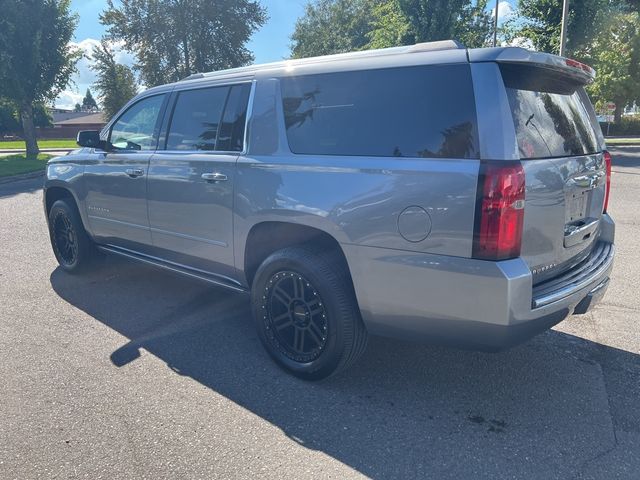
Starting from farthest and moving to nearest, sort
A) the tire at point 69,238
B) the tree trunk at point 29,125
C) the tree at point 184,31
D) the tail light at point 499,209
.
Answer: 1. the tree at point 184,31
2. the tree trunk at point 29,125
3. the tire at point 69,238
4. the tail light at point 499,209

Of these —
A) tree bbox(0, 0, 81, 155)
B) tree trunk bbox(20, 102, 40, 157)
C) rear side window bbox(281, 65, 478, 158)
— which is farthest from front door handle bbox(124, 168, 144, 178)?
tree trunk bbox(20, 102, 40, 157)

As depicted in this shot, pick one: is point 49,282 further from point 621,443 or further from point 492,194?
point 621,443

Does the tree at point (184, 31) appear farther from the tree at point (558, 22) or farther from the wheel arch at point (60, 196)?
the wheel arch at point (60, 196)

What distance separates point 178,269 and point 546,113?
2.98 meters

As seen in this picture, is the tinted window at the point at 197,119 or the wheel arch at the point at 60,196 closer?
the tinted window at the point at 197,119

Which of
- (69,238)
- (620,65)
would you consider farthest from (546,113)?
(620,65)

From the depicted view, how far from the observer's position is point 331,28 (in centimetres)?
4062

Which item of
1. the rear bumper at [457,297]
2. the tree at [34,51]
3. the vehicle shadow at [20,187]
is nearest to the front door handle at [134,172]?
the rear bumper at [457,297]

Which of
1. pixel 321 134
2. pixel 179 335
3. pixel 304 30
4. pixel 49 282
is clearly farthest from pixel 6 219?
pixel 304 30

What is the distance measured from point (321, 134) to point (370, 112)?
366mm

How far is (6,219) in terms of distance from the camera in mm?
9094

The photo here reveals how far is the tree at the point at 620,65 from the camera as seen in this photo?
30531mm

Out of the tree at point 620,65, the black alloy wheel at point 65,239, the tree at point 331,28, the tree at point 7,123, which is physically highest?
the tree at point 331,28

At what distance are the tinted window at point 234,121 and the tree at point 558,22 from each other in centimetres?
2086
